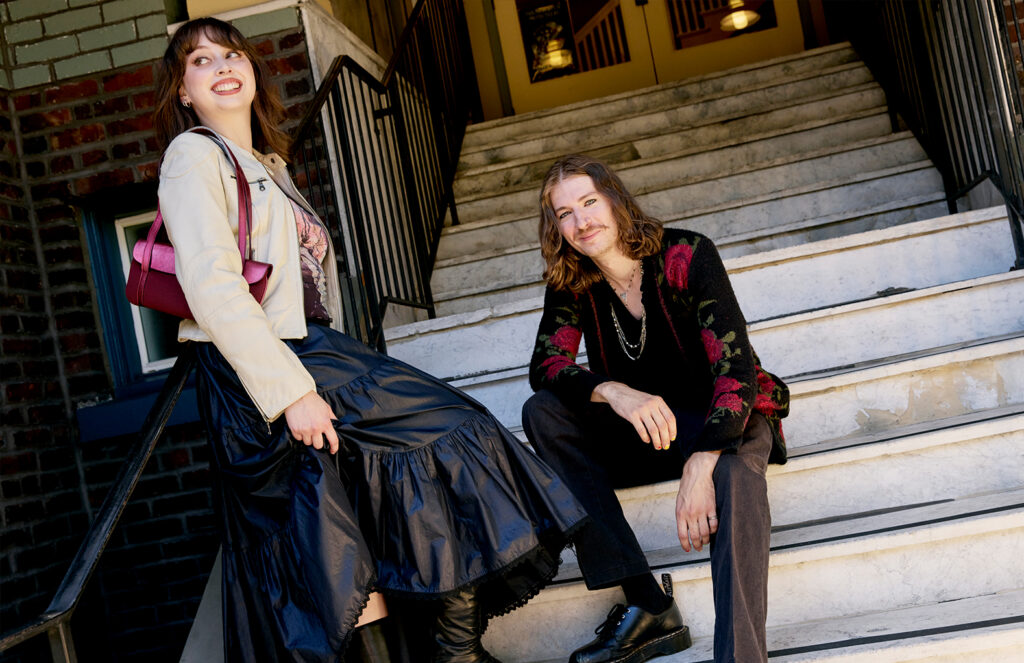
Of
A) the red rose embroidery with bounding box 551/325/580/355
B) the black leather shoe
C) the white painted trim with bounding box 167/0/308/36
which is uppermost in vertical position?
the white painted trim with bounding box 167/0/308/36

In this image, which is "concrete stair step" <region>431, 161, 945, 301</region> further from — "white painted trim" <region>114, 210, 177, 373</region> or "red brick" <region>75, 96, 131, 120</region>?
"red brick" <region>75, 96, 131, 120</region>

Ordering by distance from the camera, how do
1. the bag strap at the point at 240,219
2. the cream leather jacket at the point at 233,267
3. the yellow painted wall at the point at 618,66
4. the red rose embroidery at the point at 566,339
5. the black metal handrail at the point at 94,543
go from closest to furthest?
the black metal handrail at the point at 94,543 → the cream leather jacket at the point at 233,267 → the bag strap at the point at 240,219 → the red rose embroidery at the point at 566,339 → the yellow painted wall at the point at 618,66

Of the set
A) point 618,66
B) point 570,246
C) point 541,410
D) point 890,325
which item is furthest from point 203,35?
point 618,66

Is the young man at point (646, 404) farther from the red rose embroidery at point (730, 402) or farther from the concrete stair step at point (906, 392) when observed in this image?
the concrete stair step at point (906, 392)

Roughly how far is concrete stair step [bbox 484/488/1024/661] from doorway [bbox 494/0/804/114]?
4883mm

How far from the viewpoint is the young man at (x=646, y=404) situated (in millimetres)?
1714

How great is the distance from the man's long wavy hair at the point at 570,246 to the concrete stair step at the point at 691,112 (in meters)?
2.51

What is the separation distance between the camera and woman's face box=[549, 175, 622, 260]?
2.08m

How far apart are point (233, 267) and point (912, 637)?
53.8 inches

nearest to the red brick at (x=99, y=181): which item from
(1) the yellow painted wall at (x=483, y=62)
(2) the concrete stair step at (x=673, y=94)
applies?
(2) the concrete stair step at (x=673, y=94)

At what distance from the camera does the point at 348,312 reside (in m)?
2.98

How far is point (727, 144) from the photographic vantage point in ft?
13.8

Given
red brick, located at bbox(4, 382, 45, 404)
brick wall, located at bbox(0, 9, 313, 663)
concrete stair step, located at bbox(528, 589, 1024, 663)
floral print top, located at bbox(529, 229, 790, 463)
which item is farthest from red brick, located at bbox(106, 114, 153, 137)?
concrete stair step, located at bbox(528, 589, 1024, 663)

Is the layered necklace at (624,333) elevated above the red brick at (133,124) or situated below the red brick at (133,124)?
below
